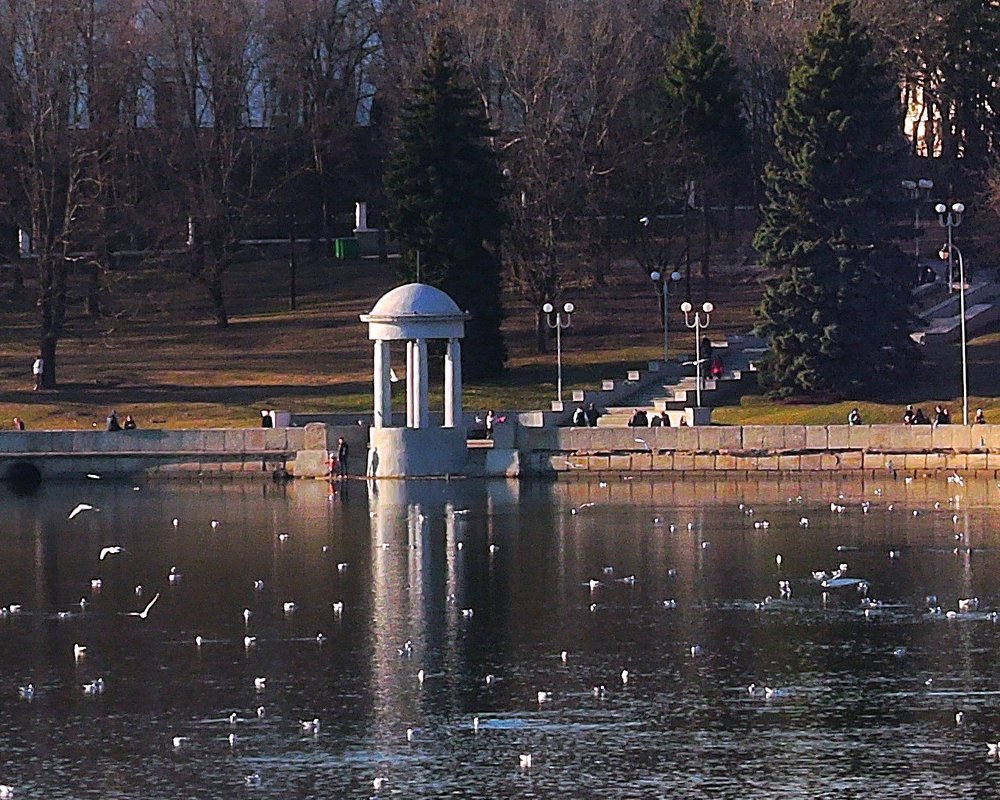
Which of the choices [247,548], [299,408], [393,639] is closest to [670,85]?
[299,408]

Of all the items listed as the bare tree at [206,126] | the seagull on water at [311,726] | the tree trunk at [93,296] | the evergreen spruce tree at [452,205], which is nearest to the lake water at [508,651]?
the seagull on water at [311,726]

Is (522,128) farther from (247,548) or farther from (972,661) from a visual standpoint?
(972,661)

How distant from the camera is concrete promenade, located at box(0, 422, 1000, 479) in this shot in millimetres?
70938

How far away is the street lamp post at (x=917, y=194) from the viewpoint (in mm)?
90162

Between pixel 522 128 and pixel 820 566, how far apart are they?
45359 mm

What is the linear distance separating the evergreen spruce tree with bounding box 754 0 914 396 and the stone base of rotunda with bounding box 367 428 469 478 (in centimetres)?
1357

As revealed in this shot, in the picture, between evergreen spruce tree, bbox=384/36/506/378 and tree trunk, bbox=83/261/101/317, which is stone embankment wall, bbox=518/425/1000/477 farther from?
tree trunk, bbox=83/261/101/317

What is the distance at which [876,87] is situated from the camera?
82.8 metres

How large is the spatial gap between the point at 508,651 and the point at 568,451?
32.7 metres

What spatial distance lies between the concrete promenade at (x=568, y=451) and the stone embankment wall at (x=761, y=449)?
0.10 ft

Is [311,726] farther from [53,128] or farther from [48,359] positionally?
[53,128]

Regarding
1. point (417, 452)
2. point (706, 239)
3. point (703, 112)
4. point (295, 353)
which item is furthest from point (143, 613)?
point (703, 112)

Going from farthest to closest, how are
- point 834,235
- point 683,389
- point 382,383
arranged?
point 834,235
point 683,389
point 382,383

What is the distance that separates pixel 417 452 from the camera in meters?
72.5
